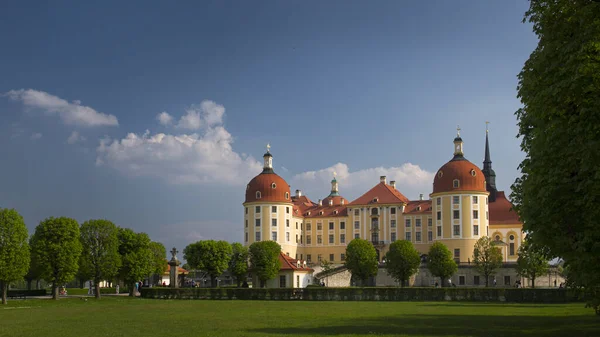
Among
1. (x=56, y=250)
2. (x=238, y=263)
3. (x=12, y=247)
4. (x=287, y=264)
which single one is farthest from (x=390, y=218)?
(x=12, y=247)

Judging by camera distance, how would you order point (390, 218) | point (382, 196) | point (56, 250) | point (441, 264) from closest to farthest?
point (56, 250)
point (441, 264)
point (390, 218)
point (382, 196)

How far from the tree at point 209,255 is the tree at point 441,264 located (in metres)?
23.2

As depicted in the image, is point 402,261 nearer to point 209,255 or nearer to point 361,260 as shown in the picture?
point 361,260

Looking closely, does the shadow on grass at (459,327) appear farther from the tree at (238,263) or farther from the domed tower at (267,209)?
the domed tower at (267,209)

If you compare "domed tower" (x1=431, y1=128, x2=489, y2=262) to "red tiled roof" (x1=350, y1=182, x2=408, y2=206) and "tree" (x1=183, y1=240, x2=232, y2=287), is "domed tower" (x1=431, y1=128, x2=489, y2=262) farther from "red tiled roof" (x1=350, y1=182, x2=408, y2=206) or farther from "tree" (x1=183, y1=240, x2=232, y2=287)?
"tree" (x1=183, y1=240, x2=232, y2=287)

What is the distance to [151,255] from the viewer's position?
204 ft

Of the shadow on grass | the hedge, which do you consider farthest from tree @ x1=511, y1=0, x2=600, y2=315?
the hedge

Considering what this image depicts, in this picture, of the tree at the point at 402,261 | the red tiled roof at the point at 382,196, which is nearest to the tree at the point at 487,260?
the tree at the point at 402,261

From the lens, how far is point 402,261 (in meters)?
75.1

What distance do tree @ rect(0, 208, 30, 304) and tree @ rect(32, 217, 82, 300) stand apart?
425 centimetres

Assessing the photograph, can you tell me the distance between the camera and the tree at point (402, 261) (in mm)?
75125

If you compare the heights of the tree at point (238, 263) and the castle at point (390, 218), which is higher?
the castle at point (390, 218)

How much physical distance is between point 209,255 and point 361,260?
1745 centimetres

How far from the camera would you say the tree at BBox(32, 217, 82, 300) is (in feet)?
175
